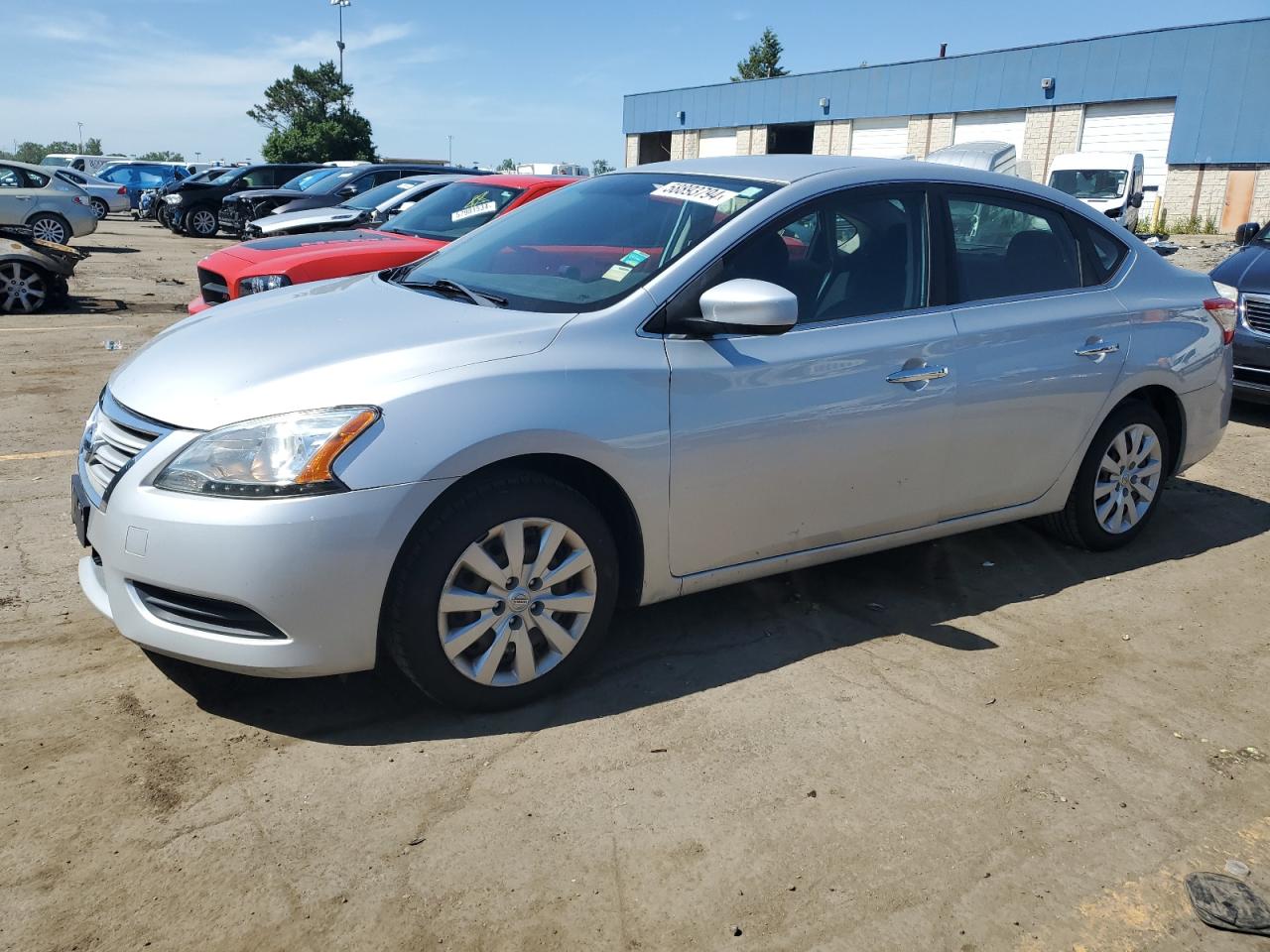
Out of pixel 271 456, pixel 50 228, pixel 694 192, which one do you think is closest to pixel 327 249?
pixel 694 192

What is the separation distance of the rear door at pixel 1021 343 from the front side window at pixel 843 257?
0.20 m

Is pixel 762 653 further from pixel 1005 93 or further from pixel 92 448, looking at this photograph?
pixel 1005 93

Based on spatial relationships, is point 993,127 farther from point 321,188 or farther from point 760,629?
point 760,629

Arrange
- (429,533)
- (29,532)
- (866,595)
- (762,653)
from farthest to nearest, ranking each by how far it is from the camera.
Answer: (29,532) → (866,595) → (762,653) → (429,533)


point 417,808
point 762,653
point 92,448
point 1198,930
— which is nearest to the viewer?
point 1198,930

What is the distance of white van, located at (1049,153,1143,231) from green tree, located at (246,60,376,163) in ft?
141

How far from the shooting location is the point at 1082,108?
116ft

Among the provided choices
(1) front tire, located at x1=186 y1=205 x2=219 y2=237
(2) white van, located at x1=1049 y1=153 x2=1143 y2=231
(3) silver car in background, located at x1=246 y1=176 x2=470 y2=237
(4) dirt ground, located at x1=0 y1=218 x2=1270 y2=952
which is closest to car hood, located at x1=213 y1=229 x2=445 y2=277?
(3) silver car in background, located at x1=246 y1=176 x2=470 y2=237

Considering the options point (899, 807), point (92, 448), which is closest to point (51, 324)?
point (92, 448)

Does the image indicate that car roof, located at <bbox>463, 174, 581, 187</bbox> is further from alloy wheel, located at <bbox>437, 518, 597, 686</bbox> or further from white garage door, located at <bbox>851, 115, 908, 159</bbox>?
white garage door, located at <bbox>851, 115, 908, 159</bbox>

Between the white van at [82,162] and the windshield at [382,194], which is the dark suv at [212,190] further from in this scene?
the white van at [82,162]

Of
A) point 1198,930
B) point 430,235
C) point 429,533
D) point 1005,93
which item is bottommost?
point 1198,930

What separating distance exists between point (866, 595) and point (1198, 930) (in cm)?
205

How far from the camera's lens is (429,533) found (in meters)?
3.06
